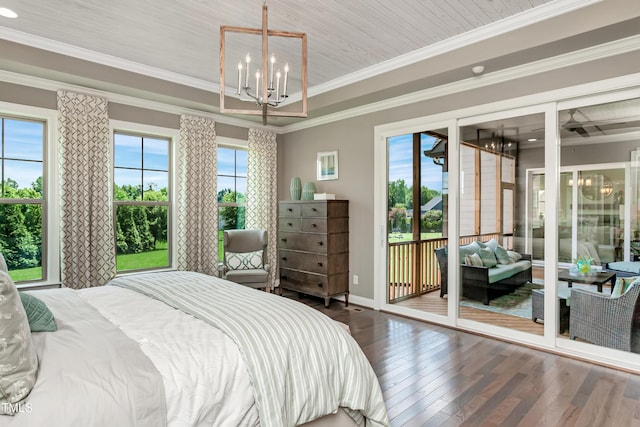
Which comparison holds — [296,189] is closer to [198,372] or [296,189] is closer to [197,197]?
[197,197]

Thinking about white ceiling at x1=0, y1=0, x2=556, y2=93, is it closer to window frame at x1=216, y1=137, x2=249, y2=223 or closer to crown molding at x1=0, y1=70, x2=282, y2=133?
crown molding at x1=0, y1=70, x2=282, y2=133

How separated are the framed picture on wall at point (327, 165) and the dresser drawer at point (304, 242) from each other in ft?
3.15

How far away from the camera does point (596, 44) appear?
2.89m

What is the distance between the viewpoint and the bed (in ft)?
3.98

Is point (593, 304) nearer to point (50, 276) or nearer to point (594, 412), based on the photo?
point (594, 412)

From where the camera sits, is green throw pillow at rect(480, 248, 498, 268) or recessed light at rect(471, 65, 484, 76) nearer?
recessed light at rect(471, 65, 484, 76)

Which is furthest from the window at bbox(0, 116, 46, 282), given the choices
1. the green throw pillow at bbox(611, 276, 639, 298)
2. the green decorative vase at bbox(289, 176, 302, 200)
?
the green throw pillow at bbox(611, 276, 639, 298)

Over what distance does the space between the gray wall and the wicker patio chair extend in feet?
6.11

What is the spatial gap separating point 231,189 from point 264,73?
359 cm

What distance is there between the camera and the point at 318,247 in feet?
15.6

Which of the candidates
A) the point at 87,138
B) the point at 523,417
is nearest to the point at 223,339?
the point at 523,417

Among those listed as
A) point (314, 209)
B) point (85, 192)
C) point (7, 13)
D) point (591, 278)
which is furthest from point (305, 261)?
point (7, 13)

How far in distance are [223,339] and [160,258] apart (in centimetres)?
359

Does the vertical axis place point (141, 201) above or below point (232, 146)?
below
